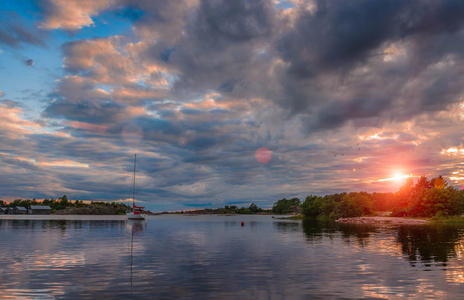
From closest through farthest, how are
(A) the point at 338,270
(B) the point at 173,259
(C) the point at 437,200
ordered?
(A) the point at 338,270, (B) the point at 173,259, (C) the point at 437,200

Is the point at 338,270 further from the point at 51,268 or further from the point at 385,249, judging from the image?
the point at 51,268

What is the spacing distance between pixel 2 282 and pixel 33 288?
3.83 meters

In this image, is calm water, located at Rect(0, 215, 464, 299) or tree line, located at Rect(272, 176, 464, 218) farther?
tree line, located at Rect(272, 176, 464, 218)

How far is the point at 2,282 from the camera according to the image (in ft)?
77.5

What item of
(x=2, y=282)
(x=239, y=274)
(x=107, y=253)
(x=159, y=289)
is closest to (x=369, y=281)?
(x=239, y=274)

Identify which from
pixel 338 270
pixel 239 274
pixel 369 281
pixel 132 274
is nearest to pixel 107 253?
pixel 132 274

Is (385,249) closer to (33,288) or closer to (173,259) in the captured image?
(173,259)

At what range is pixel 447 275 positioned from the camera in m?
25.7

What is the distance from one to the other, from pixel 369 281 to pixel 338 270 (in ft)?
14.6

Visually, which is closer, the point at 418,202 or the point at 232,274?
the point at 232,274

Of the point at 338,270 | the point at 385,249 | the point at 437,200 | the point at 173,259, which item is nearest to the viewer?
the point at 338,270

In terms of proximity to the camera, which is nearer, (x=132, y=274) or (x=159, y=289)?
(x=159, y=289)

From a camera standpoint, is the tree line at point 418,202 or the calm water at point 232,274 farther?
the tree line at point 418,202

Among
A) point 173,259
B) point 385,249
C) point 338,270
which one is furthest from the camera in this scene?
point 385,249
